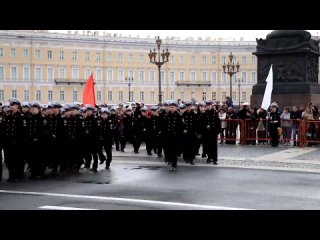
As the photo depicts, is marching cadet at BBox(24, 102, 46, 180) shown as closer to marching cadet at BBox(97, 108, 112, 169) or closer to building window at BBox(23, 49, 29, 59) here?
marching cadet at BBox(97, 108, 112, 169)

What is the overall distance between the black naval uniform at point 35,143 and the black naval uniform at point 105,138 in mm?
1853

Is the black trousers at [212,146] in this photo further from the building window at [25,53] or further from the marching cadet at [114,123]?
the building window at [25,53]

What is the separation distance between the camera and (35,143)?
12859 mm

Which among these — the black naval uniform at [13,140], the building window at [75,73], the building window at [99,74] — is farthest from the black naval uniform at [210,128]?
the building window at [99,74]

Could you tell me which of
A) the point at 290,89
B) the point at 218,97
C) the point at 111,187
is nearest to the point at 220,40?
the point at 218,97

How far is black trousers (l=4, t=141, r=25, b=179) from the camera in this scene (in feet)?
40.4

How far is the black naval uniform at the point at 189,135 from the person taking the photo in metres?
14.8

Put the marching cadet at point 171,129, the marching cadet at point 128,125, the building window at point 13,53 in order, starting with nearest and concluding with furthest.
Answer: the marching cadet at point 171,129
the marching cadet at point 128,125
the building window at point 13,53

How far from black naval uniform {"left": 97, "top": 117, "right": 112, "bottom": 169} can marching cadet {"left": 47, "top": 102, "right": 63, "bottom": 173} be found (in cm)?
111

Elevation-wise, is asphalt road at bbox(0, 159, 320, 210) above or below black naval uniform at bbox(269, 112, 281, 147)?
below

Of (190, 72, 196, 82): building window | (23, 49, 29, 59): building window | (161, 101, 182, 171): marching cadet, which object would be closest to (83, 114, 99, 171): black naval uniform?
(161, 101, 182, 171): marching cadet

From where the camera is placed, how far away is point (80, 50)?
88.0m
